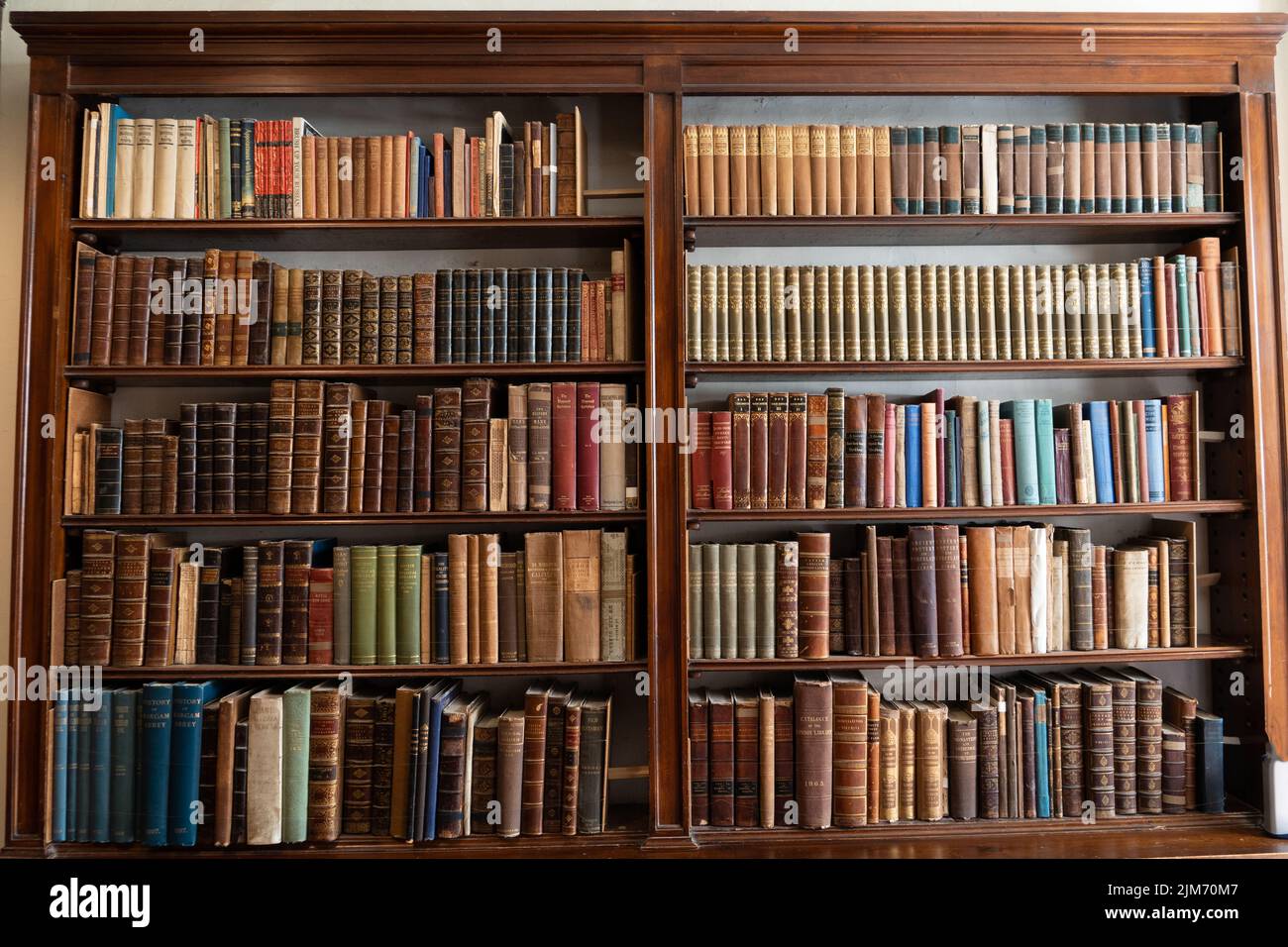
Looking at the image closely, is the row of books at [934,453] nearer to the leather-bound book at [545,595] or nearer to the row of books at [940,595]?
the row of books at [940,595]

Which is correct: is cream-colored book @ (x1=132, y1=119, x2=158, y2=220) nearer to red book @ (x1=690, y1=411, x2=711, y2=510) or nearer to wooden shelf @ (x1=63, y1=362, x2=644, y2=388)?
wooden shelf @ (x1=63, y1=362, x2=644, y2=388)

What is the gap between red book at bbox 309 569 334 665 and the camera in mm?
2141

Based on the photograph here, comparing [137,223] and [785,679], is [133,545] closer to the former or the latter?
[137,223]

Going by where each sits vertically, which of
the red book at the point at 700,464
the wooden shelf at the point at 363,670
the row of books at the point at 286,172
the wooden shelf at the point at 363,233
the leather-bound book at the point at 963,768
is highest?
the row of books at the point at 286,172

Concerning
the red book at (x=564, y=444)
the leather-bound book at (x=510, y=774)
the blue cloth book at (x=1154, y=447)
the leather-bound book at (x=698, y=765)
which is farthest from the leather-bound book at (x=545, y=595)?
the blue cloth book at (x=1154, y=447)

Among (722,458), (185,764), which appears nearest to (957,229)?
(722,458)

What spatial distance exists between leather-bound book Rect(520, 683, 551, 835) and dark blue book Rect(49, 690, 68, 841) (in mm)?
1214

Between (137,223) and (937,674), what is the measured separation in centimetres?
259

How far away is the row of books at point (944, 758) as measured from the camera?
84.6 inches

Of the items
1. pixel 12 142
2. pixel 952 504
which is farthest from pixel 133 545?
pixel 952 504

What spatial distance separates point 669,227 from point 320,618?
1.45 m

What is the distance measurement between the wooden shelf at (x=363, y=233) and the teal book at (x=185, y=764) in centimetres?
127

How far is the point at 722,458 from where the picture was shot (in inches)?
85.1

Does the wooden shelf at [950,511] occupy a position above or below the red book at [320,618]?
above
